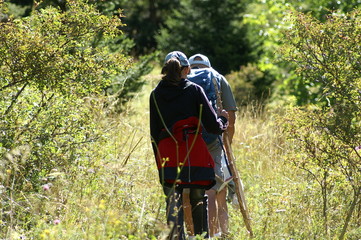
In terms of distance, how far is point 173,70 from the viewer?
196 inches

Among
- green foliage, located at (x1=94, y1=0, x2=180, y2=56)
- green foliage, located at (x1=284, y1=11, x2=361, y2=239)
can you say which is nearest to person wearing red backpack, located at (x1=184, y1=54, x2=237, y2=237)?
green foliage, located at (x1=284, y1=11, x2=361, y2=239)

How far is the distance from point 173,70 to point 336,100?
1.88 m

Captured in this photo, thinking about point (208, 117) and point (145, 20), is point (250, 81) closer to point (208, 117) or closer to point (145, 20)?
point (208, 117)

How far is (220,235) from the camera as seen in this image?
6008 mm

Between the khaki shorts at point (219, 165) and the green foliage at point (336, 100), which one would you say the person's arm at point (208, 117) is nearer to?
the khaki shorts at point (219, 165)

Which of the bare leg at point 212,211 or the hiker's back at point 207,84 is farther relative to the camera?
the bare leg at point 212,211

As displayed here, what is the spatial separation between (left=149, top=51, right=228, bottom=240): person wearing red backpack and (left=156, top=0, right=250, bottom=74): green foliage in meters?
12.4

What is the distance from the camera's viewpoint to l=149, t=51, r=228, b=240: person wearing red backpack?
16.2 feet

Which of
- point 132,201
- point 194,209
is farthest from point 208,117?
point 132,201

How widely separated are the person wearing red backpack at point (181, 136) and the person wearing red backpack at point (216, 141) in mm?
711

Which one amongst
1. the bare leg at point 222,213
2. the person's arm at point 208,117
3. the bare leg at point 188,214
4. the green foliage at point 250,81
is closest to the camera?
the person's arm at point 208,117

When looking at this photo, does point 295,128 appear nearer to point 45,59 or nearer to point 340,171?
point 340,171

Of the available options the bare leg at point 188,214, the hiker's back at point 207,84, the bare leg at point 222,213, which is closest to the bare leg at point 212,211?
the bare leg at point 222,213

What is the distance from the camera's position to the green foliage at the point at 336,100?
5879mm
